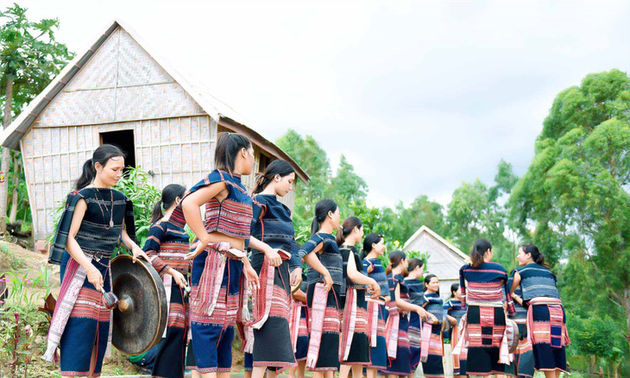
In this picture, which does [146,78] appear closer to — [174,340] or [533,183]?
[174,340]

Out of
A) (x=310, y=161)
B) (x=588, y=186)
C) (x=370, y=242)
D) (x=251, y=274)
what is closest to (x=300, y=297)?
(x=370, y=242)

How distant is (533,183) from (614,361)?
6.89 metres

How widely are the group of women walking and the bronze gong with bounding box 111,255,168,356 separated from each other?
0.13 m

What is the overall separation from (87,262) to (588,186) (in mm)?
19515

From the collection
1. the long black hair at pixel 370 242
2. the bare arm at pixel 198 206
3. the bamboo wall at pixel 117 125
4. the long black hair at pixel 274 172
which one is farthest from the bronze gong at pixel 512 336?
the bamboo wall at pixel 117 125

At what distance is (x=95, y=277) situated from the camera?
3877mm

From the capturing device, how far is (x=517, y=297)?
865 cm

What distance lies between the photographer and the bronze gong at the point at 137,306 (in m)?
4.04

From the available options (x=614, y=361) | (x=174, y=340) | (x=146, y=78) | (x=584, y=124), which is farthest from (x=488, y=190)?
(x=174, y=340)

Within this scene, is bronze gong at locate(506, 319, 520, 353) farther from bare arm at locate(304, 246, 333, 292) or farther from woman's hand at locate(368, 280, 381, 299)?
bare arm at locate(304, 246, 333, 292)

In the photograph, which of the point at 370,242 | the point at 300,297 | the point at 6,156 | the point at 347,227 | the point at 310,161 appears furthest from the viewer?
the point at 310,161

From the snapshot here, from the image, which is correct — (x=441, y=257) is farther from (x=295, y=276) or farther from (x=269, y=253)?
(x=269, y=253)

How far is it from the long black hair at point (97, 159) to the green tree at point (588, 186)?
18.9 meters

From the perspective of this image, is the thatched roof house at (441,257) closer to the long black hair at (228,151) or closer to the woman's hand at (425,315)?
the woman's hand at (425,315)
